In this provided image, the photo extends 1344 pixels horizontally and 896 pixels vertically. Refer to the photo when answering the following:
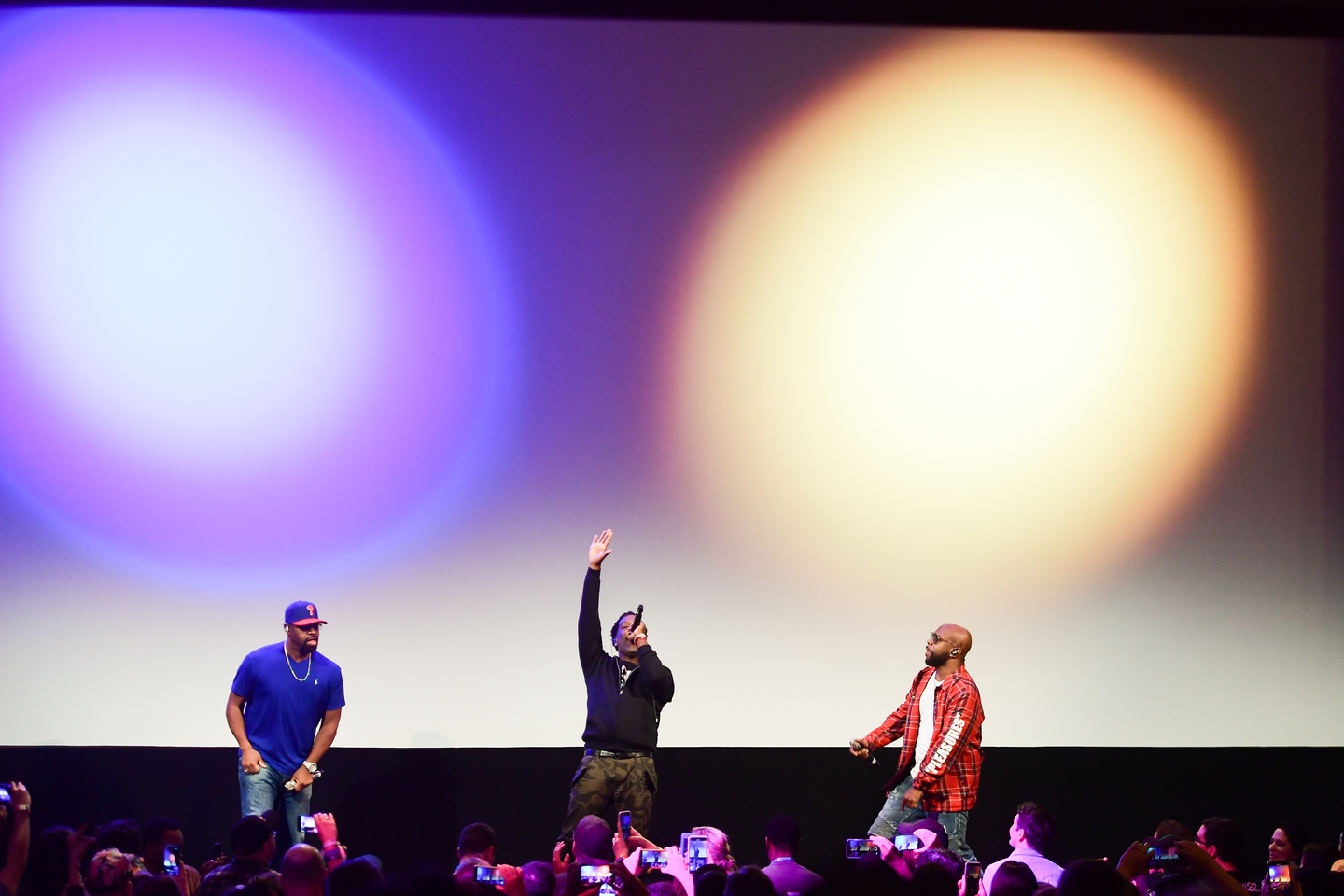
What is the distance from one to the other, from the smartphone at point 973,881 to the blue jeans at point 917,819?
4.14ft

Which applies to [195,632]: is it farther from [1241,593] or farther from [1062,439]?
[1241,593]

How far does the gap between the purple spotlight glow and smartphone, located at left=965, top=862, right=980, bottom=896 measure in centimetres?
346

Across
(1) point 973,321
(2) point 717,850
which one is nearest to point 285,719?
(2) point 717,850

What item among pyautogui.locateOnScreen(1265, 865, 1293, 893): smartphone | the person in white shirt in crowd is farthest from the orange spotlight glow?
pyautogui.locateOnScreen(1265, 865, 1293, 893): smartphone

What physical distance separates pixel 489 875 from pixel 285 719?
2.64 meters

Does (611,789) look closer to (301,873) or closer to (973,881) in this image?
(973,881)

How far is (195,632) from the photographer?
6473mm

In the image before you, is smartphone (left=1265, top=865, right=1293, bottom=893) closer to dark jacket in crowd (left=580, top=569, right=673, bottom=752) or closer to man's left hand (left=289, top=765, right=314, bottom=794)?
dark jacket in crowd (left=580, top=569, right=673, bottom=752)

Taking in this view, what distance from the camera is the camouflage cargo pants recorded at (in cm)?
530

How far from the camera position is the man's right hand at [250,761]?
5.47 meters

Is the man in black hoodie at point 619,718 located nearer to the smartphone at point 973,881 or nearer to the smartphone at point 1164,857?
the smartphone at point 973,881

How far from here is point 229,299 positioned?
660cm

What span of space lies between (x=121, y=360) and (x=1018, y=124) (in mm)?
4825

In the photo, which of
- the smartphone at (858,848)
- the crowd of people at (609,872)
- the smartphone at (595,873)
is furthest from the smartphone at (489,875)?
the smartphone at (858,848)
